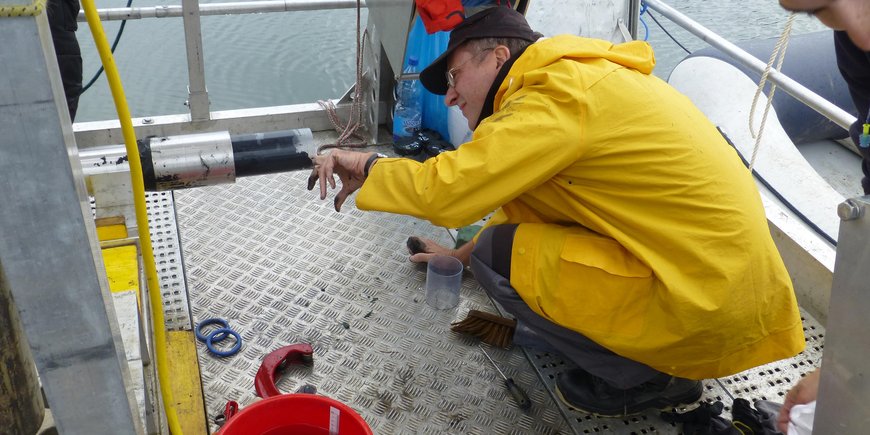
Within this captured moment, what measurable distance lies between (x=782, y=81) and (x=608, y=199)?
126 centimetres

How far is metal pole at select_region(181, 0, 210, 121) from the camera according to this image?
3.03 metres

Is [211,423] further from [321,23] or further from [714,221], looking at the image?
[321,23]

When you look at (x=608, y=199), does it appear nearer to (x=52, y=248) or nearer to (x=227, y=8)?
(x=52, y=248)

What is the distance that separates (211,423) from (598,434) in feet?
3.81

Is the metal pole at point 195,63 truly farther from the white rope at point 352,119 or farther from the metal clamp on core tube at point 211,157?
the metal clamp on core tube at point 211,157

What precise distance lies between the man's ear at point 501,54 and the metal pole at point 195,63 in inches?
59.6


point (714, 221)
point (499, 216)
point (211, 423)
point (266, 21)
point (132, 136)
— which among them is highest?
point (132, 136)

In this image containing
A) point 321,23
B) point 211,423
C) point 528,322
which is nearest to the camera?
point 211,423

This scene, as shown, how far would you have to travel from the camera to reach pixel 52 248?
103 centimetres

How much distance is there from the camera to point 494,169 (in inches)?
72.2

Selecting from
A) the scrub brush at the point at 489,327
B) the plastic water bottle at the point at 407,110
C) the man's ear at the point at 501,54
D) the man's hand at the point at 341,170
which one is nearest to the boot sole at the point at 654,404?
the scrub brush at the point at 489,327

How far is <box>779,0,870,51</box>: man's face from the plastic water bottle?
6.89 feet

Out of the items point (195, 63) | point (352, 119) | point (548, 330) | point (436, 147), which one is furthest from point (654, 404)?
point (195, 63)

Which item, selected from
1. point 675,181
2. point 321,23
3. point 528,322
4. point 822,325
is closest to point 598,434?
point 528,322
